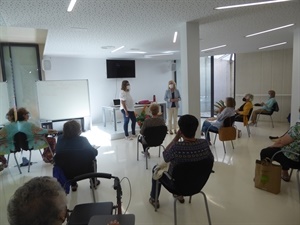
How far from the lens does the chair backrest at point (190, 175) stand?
189 cm

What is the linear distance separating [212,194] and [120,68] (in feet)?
20.0

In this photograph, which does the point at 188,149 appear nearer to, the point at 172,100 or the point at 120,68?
the point at 172,100

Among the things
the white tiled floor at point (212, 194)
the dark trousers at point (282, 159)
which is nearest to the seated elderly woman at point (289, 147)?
the dark trousers at point (282, 159)

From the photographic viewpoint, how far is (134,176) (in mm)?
3488

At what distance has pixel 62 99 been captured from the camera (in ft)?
19.6

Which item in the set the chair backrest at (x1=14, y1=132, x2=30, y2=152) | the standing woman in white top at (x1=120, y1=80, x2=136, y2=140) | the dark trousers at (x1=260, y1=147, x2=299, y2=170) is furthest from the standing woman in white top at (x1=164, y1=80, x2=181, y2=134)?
the chair backrest at (x1=14, y1=132, x2=30, y2=152)

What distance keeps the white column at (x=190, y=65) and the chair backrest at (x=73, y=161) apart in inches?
77.4

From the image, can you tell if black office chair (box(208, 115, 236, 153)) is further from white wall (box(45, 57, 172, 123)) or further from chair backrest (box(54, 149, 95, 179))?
white wall (box(45, 57, 172, 123))

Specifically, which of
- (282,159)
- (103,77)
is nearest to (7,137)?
(282,159)

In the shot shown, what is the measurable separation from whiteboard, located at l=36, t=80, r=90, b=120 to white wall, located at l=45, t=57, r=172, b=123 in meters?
1.25

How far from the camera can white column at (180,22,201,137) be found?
363 cm

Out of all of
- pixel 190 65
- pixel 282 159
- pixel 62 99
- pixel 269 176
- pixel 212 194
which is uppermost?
pixel 190 65

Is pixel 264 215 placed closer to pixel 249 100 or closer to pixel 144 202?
pixel 144 202

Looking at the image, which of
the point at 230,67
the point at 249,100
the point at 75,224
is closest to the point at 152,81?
the point at 230,67
